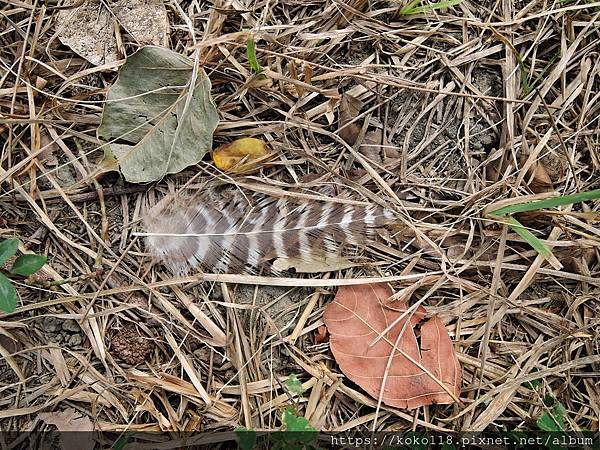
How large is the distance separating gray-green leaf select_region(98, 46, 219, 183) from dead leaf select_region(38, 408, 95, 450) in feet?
2.10

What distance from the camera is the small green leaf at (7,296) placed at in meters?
1.45

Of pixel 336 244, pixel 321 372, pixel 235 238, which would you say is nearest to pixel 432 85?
pixel 336 244

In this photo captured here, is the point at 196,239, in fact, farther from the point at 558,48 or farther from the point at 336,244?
the point at 558,48

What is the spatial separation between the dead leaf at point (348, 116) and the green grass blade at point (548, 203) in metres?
0.45

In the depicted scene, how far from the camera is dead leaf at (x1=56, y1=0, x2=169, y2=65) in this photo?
167 centimetres

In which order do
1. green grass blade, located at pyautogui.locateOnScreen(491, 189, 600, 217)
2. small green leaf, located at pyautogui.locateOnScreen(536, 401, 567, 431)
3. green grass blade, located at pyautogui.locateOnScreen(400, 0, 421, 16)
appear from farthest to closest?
green grass blade, located at pyautogui.locateOnScreen(400, 0, 421, 16), small green leaf, located at pyautogui.locateOnScreen(536, 401, 567, 431), green grass blade, located at pyautogui.locateOnScreen(491, 189, 600, 217)

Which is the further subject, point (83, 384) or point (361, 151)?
point (361, 151)

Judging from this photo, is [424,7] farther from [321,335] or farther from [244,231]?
[321,335]

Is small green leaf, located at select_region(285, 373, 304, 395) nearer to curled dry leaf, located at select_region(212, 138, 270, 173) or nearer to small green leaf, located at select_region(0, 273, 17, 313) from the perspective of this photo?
curled dry leaf, located at select_region(212, 138, 270, 173)

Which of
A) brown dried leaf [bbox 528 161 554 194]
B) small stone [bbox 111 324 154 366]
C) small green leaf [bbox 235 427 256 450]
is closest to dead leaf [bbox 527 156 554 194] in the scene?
brown dried leaf [bbox 528 161 554 194]

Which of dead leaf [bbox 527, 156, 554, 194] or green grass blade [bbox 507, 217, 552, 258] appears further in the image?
dead leaf [bbox 527, 156, 554, 194]

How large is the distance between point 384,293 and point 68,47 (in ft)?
3.67

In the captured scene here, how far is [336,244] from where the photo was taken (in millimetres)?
1635

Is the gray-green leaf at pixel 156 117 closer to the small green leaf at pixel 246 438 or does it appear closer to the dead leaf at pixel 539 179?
the small green leaf at pixel 246 438
